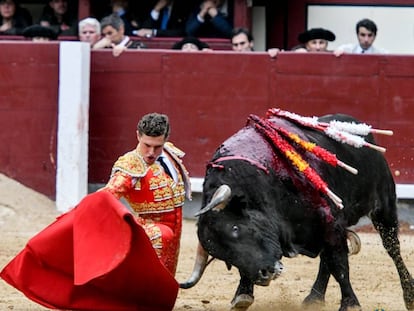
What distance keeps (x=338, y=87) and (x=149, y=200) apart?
3.92 m

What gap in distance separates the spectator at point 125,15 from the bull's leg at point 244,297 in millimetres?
5029

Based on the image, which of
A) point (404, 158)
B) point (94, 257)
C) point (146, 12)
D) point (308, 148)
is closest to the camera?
point (94, 257)

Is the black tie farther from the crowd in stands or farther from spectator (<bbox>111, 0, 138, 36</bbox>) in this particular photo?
spectator (<bbox>111, 0, 138, 36</bbox>)

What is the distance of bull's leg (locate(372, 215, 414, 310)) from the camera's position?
6469mm

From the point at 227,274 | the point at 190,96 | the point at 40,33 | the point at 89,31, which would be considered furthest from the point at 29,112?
the point at 227,274

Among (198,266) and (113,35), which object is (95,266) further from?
(113,35)

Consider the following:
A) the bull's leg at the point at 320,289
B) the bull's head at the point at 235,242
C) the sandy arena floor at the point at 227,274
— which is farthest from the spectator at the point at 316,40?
the bull's head at the point at 235,242

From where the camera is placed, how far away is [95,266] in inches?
216

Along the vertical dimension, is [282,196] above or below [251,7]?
below

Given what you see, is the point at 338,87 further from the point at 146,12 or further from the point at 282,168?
the point at 282,168

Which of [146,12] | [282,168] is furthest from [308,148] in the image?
[146,12]

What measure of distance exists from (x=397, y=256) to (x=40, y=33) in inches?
166

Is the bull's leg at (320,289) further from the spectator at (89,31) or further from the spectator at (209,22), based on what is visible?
the spectator at (209,22)

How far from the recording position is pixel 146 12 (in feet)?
36.3
